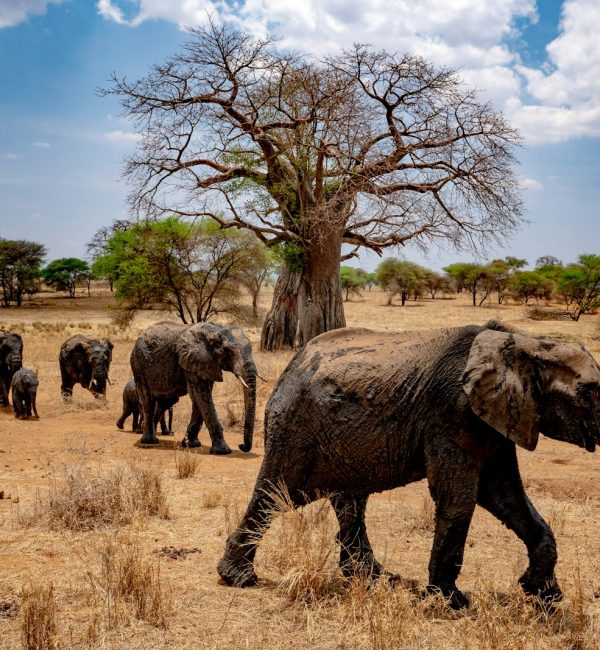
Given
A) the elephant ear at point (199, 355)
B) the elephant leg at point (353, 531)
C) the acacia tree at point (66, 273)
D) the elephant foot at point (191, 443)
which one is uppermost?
the acacia tree at point (66, 273)

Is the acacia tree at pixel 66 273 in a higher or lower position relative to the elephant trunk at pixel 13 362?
higher

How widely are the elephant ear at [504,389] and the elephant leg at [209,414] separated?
6.50m

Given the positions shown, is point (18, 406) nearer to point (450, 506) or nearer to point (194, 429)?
point (194, 429)

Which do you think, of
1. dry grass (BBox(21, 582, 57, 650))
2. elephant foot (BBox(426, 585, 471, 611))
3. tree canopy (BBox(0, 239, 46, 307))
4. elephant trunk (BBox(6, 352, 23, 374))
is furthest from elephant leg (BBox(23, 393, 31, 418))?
tree canopy (BBox(0, 239, 46, 307))

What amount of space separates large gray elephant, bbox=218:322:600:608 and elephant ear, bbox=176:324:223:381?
5.37 m

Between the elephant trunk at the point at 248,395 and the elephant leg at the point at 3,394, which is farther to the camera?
the elephant leg at the point at 3,394

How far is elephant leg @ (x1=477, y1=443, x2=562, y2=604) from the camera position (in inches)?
178

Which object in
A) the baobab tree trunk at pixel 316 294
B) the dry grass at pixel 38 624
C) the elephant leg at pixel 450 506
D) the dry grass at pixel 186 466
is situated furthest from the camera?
the baobab tree trunk at pixel 316 294

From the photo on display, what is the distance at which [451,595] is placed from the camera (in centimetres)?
438

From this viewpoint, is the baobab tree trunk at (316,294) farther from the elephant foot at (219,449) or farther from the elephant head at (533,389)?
the elephant head at (533,389)

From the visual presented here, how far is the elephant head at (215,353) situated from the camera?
10.2 metres

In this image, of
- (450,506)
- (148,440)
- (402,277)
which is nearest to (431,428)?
(450,506)

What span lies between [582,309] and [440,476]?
42694mm

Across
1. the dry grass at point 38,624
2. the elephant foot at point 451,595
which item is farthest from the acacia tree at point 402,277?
the dry grass at point 38,624
